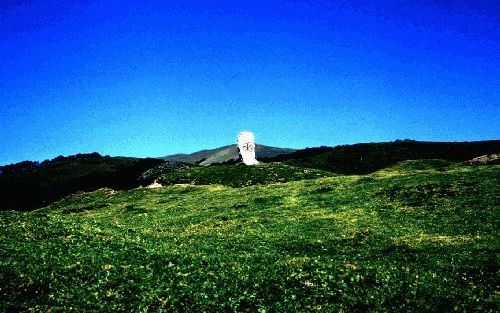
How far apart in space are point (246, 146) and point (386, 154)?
149 feet

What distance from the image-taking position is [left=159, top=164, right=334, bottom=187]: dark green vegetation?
66.6m

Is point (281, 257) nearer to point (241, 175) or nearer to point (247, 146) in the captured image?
point (241, 175)

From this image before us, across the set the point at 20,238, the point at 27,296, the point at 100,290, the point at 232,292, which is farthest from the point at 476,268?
the point at 20,238

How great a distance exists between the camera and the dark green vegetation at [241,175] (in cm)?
6662

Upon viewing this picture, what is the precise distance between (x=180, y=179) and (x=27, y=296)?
52870 millimetres

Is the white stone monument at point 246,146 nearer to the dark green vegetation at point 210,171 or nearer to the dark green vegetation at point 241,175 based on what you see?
the dark green vegetation at point 241,175

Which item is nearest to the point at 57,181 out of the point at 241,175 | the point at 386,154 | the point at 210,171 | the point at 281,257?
the point at 210,171

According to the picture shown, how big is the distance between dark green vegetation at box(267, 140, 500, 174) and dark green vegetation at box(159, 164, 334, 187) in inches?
996

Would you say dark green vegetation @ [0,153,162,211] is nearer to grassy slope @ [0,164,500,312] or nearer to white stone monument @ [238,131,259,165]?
white stone monument @ [238,131,259,165]

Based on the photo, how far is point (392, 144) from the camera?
401ft

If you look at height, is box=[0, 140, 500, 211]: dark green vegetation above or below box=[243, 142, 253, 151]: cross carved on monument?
below

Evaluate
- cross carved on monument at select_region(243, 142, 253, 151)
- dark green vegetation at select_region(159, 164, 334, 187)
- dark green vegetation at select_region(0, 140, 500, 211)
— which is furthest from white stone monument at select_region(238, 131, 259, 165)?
dark green vegetation at select_region(0, 140, 500, 211)

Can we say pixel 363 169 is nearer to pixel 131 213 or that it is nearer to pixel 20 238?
pixel 131 213

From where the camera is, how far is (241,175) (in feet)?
230
